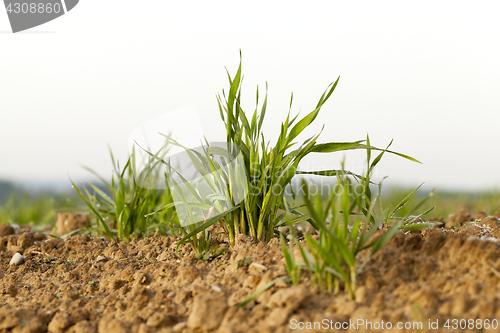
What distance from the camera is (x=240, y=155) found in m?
1.91

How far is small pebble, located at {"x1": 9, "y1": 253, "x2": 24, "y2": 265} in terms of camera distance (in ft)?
8.02

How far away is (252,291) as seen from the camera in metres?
1.43

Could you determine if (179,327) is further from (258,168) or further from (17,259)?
(17,259)

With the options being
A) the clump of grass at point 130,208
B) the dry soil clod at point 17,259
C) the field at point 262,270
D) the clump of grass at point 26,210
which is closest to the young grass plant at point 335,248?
the field at point 262,270

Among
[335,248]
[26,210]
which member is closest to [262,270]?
[335,248]

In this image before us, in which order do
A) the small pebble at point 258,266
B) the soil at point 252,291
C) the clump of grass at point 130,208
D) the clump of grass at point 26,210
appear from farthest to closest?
the clump of grass at point 26,210, the clump of grass at point 130,208, the small pebble at point 258,266, the soil at point 252,291

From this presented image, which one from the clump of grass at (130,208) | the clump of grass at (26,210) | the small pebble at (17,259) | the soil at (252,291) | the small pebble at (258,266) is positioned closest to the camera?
the soil at (252,291)

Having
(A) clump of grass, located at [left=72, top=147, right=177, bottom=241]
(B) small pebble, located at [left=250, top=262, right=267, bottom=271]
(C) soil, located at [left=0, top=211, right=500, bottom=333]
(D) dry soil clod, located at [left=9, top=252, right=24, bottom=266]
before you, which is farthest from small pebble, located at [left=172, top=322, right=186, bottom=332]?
(D) dry soil clod, located at [left=9, top=252, right=24, bottom=266]

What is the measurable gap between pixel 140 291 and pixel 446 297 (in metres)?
1.15

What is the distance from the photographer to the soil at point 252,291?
121 cm

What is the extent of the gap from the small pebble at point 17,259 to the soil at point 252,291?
1.36 feet

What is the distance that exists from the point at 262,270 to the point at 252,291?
12cm

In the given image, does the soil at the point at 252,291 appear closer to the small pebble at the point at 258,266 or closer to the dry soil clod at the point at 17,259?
the small pebble at the point at 258,266

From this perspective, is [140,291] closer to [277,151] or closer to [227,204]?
[227,204]
